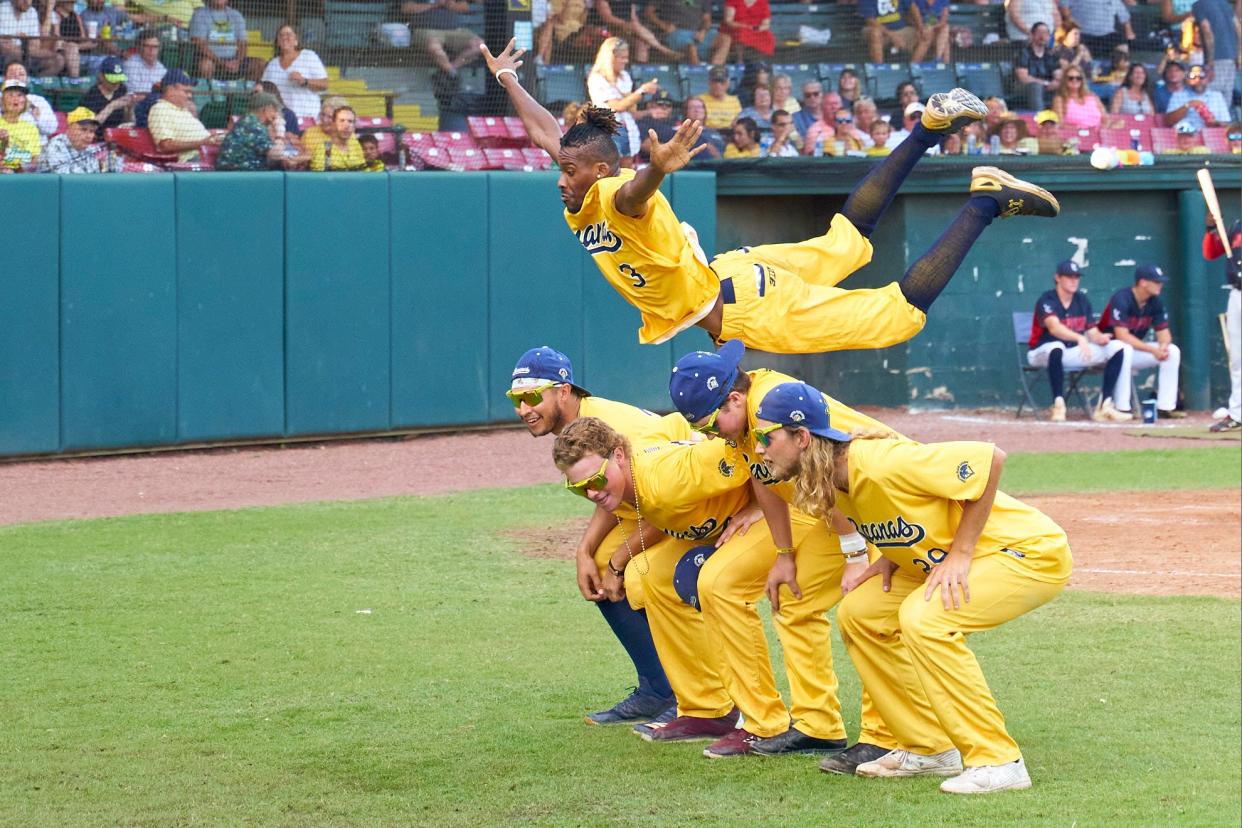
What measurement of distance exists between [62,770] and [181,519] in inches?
212

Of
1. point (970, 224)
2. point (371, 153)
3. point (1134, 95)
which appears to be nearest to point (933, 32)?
point (1134, 95)

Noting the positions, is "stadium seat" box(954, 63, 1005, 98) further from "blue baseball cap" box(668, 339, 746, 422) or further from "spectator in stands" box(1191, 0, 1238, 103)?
"blue baseball cap" box(668, 339, 746, 422)

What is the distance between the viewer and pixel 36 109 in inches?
527

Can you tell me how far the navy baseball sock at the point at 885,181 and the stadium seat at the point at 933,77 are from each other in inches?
429

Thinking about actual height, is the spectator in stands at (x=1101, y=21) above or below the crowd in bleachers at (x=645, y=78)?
above

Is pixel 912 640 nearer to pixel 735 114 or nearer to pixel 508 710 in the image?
pixel 508 710

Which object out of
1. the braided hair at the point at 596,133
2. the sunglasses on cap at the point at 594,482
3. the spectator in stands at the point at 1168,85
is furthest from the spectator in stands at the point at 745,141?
the sunglasses on cap at the point at 594,482

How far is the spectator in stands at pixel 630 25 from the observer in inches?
643

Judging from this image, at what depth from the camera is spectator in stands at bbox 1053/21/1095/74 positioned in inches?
718

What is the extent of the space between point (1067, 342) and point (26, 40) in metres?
10.1

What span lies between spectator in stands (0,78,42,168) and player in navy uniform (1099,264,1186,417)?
1037 centimetres

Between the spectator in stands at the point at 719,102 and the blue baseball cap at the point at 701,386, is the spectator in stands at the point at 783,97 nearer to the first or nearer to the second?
the spectator in stands at the point at 719,102

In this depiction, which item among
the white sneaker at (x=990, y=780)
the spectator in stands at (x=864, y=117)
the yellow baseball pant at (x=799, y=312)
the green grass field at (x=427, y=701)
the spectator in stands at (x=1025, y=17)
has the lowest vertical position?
the green grass field at (x=427, y=701)

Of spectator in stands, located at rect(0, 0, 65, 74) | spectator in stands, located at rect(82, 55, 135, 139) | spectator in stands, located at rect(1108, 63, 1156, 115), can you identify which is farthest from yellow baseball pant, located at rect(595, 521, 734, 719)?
spectator in stands, located at rect(1108, 63, 1156, 115)
